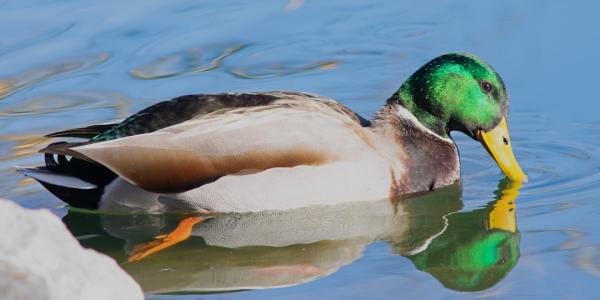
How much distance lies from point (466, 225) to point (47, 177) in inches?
91.5

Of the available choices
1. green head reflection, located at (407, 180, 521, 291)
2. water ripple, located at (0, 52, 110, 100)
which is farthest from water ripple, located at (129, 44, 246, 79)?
green head reflection, located at (407, 180, 521, 291)

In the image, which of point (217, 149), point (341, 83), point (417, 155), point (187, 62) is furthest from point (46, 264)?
point (187, 62)

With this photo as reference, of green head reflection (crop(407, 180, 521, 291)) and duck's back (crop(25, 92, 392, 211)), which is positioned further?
duck's back (crop(25, 92, 392, 211))

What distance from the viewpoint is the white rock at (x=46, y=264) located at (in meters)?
4.00

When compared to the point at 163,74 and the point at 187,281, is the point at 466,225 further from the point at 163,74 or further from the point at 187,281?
the point at 163,74

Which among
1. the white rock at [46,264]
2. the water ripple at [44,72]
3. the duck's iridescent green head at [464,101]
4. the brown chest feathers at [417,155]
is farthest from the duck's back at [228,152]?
the white rock at [46,264]

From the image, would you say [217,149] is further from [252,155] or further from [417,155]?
[417,155]

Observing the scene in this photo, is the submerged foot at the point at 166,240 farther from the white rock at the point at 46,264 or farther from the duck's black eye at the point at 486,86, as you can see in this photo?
the white rock at the point at 46,264

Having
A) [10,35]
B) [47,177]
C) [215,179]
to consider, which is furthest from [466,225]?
[10,35]

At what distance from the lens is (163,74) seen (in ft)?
32.0

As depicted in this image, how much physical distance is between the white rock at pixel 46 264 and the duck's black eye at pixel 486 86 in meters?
3.75

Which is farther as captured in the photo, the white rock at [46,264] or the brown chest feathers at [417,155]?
the brown chest feathers at [417,155]

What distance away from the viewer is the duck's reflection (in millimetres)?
6359

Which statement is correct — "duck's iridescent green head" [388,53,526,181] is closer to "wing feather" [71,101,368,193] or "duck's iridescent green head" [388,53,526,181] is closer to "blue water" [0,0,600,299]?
"blue water" [0,0,600,299]
